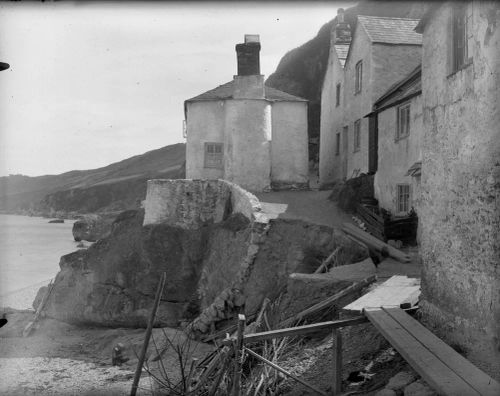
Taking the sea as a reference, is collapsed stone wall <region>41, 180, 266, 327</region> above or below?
above

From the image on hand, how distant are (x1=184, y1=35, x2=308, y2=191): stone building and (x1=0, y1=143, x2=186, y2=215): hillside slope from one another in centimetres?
5888

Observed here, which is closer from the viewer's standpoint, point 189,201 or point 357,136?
point 189,201

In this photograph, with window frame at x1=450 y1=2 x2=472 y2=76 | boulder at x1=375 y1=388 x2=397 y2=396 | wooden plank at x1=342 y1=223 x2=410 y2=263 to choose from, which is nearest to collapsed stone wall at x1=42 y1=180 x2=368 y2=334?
wooden plank at x1=342 y1=223 x2=410 y2=263

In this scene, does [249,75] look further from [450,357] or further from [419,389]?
[419,389]

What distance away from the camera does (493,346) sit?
21.2 ft

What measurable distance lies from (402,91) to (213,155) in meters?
9.83

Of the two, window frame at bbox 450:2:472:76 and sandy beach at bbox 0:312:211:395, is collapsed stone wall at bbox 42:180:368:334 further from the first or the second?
window frame at bbox 450:2:472:76

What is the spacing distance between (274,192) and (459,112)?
1724 cm

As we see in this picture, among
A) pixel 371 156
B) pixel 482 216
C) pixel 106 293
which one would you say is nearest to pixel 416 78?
pixel 371 156

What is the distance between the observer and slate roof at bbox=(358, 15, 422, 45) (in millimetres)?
21922

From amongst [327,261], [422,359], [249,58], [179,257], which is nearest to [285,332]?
[422,359]

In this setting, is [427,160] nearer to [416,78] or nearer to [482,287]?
[482,287]

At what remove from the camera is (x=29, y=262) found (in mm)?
51312

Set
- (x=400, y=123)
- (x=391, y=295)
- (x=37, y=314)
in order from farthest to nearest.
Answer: (x=37, y=314) → (x=400, y=123) → (x=391, y=295)
